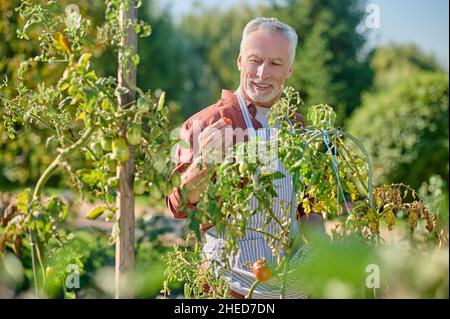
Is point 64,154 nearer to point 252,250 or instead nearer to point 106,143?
point 106,143

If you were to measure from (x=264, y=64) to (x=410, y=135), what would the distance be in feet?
19.8

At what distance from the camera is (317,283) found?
1.56 m

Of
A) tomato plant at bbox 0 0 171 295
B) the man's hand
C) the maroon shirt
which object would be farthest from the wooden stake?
the maroon shirt

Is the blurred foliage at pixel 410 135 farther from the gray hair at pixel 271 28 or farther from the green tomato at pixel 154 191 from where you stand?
the green tomato at pixel 154 191

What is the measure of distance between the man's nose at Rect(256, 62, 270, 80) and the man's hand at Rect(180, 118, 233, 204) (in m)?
0.48

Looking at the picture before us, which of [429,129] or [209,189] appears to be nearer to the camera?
[209,189]

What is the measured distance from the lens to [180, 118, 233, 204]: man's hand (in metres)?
1.68

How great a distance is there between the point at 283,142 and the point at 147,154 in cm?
31

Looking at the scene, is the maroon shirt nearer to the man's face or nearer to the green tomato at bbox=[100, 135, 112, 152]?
the man's face

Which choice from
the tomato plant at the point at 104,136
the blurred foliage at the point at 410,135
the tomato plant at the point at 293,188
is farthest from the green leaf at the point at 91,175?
the blurred foliage at the point at 410,135

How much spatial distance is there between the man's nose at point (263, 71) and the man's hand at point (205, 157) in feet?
1.58

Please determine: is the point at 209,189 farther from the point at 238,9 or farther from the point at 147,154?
the point at 238,9

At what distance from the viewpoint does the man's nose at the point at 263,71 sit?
2.21 metres
